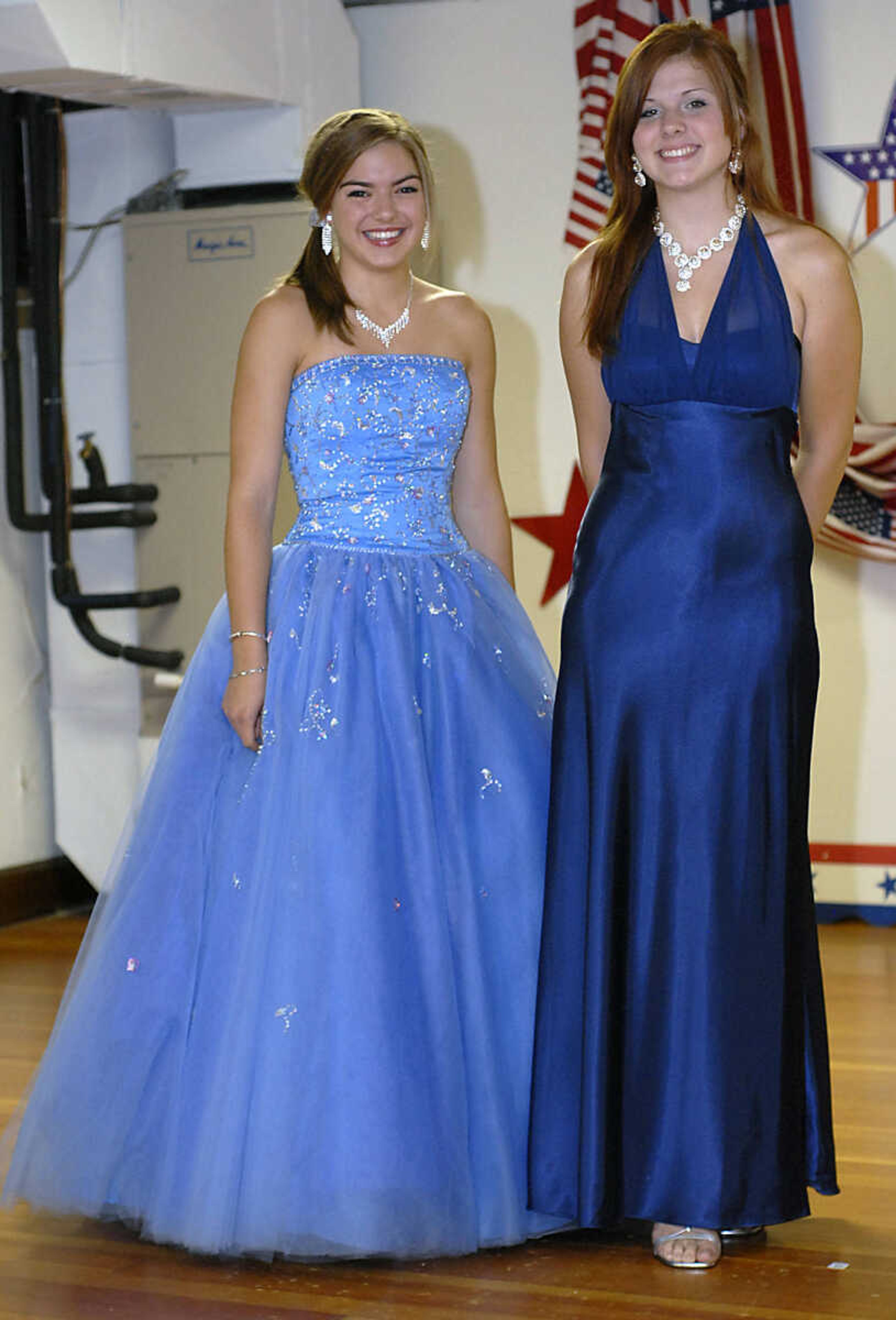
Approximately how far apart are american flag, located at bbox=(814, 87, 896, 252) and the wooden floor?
271 cm

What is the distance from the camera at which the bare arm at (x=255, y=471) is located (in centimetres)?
261

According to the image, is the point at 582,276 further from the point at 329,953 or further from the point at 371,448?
the point at 329,953

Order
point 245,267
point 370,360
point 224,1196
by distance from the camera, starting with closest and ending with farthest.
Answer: point 224,1196 < point 370,360 < point 245,267

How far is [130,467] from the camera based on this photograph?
487 centimetres

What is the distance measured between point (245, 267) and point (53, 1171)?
2.75 m


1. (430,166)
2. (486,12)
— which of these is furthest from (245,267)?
(430,166)

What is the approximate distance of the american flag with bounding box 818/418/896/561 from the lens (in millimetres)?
4637

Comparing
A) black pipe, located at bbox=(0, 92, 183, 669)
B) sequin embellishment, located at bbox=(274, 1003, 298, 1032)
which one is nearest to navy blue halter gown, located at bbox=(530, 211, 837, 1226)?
sequin embellishment, located at bbox=(274, 1003, 298, 1032)

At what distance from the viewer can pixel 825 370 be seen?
7.89ft

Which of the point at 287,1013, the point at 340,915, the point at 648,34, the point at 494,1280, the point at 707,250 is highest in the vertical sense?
the point at 648,34

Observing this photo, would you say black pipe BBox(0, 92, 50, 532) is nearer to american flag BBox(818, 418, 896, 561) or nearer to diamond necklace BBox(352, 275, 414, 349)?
american flag BBox(818, 418, 896, 561)

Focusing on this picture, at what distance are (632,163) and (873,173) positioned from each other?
2.49m

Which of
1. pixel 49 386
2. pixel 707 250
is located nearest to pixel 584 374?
pixel 707 250

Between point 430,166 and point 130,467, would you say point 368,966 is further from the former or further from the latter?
point 130,467
